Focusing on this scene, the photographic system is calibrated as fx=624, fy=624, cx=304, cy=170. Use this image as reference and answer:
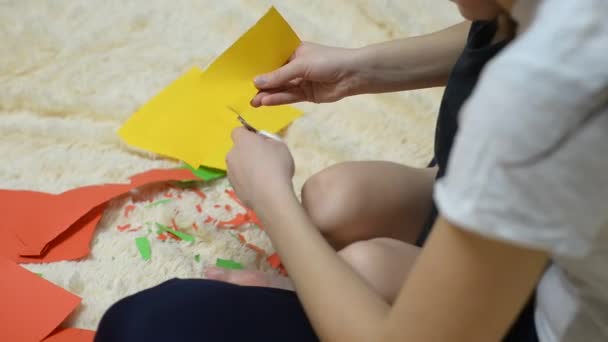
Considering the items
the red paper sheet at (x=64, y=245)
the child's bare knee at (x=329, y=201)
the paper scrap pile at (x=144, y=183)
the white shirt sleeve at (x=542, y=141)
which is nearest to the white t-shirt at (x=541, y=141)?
the white shirt sleeve at (x=542, y=141)

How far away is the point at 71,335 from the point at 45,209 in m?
0.22

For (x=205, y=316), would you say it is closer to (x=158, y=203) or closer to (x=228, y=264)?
(x=228, y=264)

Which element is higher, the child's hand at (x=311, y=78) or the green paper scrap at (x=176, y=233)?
the child's hand at (x=311, y=78)

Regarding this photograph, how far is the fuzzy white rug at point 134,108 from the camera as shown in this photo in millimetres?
849

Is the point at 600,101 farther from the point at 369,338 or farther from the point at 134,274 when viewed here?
the point at 134,274

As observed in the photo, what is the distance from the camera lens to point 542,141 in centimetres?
35

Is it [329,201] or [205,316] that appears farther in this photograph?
[329,201]

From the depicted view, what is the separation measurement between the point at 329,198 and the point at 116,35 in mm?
686

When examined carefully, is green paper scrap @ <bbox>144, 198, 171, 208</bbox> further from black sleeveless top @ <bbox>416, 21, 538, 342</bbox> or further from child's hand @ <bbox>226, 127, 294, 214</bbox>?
black sleeveless top @ <bbox>416, 21, 538, 342</bbox>

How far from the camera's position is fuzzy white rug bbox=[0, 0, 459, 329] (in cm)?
85

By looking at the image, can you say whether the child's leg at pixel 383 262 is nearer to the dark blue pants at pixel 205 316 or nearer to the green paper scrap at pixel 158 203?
the dark blue pants at pixel 205 316

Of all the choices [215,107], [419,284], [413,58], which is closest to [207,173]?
[215,107]

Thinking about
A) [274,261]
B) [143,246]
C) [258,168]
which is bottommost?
[274,261]

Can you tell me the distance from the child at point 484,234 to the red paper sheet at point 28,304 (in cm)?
14
